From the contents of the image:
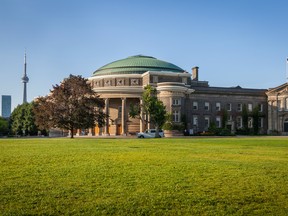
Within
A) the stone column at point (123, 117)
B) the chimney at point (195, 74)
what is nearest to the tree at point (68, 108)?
the stone column at point (123, 117)

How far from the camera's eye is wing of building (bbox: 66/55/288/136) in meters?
75.6

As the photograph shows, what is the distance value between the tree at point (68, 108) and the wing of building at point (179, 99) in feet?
71.5

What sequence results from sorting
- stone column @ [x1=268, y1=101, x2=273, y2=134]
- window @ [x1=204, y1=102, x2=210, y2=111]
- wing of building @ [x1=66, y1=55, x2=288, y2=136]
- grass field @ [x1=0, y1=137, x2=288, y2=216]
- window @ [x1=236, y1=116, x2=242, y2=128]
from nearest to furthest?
1. grass field @ [x1=0, y1=137, x2=288, y2=216]
2. wing of building @ [x1=66, y1=55, x2=288, y2=136]
3. window @ [x1=204, y1=102, x2=210, y2=111]
4. window @ [x1=236, y1=116, x2=242, y2=128]
5. stone column @ [x1=268, y1=101, x2=273, y2=134]

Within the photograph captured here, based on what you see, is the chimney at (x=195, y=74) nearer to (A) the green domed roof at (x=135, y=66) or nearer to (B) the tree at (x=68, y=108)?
(A) the green domed roof at (x=135, y=66)

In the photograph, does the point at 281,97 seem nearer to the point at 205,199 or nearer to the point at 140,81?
the point at 140,81

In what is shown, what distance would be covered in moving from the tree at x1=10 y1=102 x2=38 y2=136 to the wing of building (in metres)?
17.4

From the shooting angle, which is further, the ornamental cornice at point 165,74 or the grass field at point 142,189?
the ornamental cornice at point 165,74

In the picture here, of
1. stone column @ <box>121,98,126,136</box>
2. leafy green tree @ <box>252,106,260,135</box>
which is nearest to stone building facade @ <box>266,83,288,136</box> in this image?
leafy green tree @ <box>252,106,260,135</box>

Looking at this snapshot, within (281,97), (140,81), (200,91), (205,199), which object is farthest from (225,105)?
(205,199)

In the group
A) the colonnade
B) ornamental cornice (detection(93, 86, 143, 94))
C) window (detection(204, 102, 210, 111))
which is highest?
ornamental cornice (detection(93, 86, 143, 94))

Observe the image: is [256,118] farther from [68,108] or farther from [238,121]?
[68,108]

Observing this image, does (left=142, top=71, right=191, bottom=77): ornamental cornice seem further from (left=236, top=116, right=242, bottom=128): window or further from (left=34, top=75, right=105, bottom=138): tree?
(left=34, top=75, right=105, bottom=138): tree

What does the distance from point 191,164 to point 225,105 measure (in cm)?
6826

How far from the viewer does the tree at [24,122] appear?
93306 millimetres
